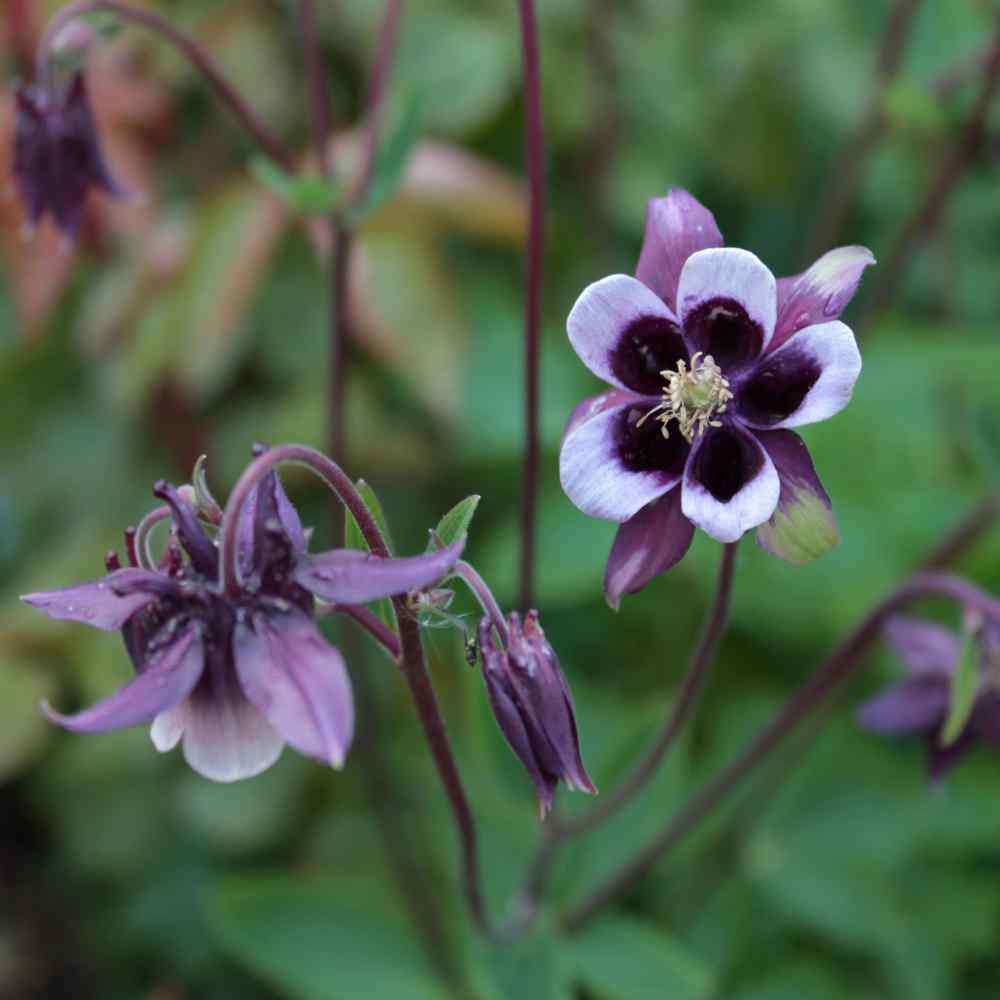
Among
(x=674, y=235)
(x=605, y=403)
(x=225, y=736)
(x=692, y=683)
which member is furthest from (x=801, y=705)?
(x=225, y=736)

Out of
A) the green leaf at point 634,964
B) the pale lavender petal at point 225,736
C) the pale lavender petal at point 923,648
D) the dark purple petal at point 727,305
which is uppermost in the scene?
the dark purple petal at point 727,305

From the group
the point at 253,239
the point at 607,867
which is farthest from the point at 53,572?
the point at 607,867

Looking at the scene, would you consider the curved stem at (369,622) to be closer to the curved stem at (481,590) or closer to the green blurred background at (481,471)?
the curved stem at (481,590)

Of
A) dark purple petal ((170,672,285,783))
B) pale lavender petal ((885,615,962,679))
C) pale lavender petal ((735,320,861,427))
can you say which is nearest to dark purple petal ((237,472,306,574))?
dark purple petal ((170,672,285,783))

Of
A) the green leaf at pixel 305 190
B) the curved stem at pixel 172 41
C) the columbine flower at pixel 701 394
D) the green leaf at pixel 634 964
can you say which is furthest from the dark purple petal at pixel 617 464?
the green leaf at pixel 634 964

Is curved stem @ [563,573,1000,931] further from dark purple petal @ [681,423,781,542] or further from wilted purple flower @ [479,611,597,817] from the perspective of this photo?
wilted purple flower @ [479,611,597,817]

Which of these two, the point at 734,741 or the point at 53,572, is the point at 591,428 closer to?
the point at 734,741

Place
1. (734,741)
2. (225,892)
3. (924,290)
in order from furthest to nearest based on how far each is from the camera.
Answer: (924,290) → (734,741) → (225,892)
